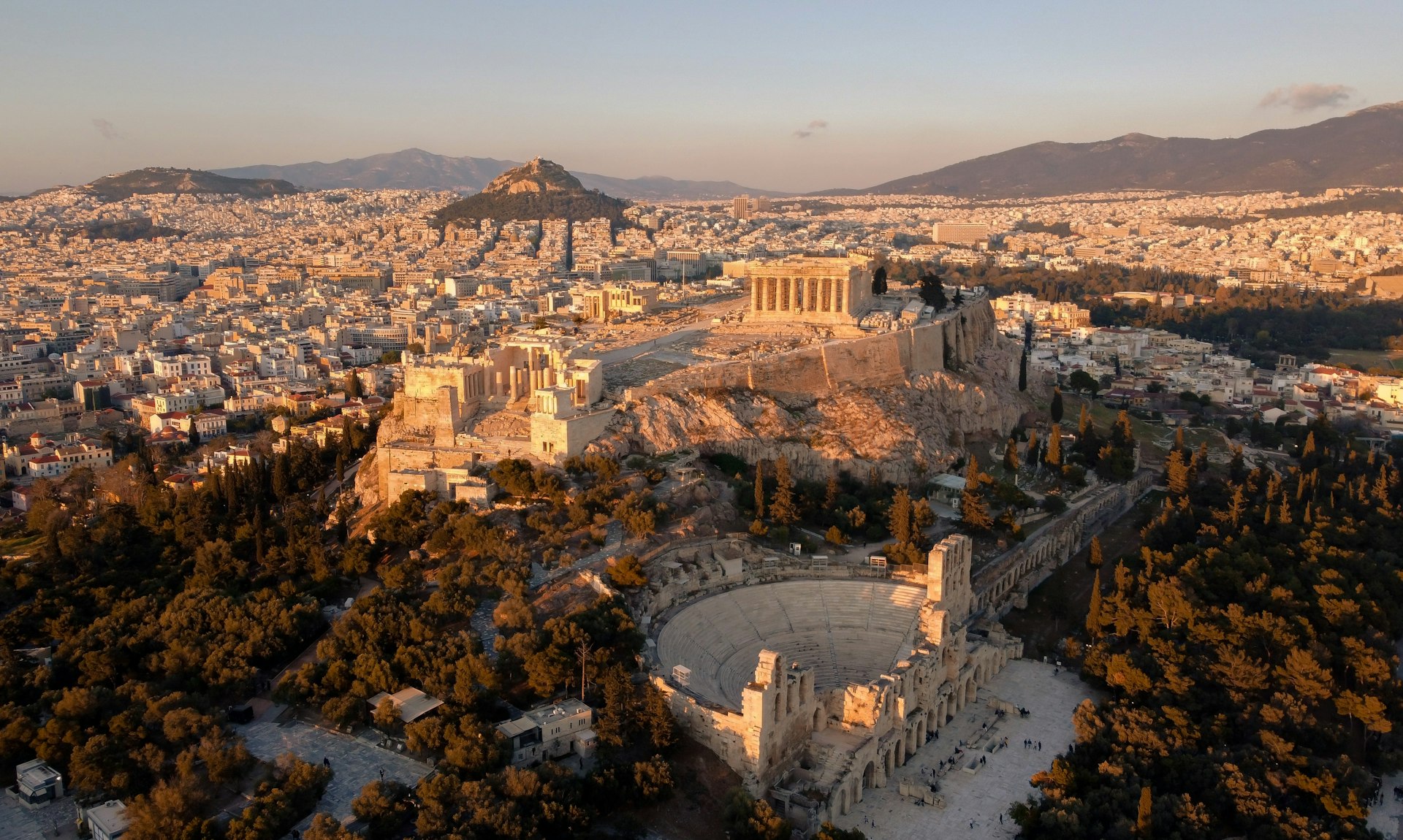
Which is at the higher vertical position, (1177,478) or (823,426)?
(823,426)

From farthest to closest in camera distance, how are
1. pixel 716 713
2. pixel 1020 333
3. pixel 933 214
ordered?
pixel 933 214 → pixel 1020 333 → pixel 716 713

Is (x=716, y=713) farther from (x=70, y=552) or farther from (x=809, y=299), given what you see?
(x=809, y=299)

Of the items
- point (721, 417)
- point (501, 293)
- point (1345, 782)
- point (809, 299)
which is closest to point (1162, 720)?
point (1345, 782)

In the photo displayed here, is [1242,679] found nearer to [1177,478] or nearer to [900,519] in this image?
[900,519]

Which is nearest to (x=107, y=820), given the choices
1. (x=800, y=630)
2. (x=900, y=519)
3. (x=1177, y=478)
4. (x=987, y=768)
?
(x=800, y=630)

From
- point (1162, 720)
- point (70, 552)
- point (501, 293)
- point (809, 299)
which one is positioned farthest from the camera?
point (501, 293)

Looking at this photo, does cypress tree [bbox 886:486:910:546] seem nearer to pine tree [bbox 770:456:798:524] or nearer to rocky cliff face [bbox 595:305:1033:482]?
pine tree [bbox 770:456:798:524]
